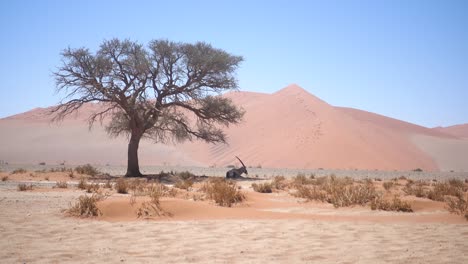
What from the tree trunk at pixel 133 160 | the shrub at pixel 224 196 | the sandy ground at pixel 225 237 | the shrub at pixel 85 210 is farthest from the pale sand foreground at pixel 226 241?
the tree trunk at pixel 133 160

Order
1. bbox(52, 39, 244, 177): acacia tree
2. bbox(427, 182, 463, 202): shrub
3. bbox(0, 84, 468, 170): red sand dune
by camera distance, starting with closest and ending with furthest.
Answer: bbox(427, 182, 463, 202): shrub → bbox(52, 39, 244, 177): acacia tree → bbox(0, 84, 468, 170): red sand dune

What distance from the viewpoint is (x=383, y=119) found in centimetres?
7744

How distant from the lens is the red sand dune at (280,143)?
52.8 metres

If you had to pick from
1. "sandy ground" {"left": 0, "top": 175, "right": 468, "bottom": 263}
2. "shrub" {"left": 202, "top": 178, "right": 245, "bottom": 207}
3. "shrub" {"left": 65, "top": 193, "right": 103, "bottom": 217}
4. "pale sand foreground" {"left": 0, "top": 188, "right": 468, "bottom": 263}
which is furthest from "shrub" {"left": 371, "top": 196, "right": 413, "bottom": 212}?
"shrub" {"left": 65, "top": 193, "right": 103, "bottom": 217}

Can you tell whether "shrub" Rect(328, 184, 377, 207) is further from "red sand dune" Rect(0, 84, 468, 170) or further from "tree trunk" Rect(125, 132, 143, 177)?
"red sand dune" Rect(0, 84, 468, 170)

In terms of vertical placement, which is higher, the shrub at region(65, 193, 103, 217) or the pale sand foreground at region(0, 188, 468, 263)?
the shrub at region(65, 193, 103, 217)

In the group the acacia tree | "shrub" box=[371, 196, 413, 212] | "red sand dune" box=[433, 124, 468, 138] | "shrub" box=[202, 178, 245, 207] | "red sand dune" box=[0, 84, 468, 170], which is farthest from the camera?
"red sand dune" box=[433, 124, 468, 138]

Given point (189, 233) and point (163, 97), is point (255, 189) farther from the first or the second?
point (163, 97)

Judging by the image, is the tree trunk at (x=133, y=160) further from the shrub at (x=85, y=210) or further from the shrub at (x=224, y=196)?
the shrub at (x=85, y=210)

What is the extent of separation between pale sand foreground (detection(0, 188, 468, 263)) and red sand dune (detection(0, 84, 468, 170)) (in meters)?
41.6

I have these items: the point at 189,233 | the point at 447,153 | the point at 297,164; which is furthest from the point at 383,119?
the point at 189,233

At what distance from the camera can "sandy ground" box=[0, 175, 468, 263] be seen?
602 centimetres

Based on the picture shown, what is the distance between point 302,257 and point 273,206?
20.8 ft

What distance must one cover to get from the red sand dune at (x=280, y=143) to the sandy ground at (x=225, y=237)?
133ft
